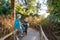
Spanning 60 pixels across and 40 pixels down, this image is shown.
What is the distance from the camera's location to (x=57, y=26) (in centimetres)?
1659

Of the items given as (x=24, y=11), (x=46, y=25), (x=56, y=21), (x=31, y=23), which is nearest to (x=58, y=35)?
(x=56, y=21)

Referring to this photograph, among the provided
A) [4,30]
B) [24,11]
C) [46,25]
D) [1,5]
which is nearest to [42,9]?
[24,11]

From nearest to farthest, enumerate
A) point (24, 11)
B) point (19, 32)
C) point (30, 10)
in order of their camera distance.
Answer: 1. point (19, 32)
2. point (24, 11)
3. point (30, 10)

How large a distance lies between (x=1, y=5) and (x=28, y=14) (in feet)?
32.3

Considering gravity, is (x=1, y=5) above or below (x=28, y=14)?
above

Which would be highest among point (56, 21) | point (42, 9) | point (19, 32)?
point (19, 32)

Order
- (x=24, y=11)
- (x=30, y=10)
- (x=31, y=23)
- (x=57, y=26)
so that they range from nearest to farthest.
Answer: (x=57, y=26) < (x=31, y=23) < (x=24, y=11) < (x=30, y=10)

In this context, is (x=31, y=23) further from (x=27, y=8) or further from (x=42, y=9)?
(x=42, y=9)

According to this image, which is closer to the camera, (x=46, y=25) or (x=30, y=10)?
(x=46, y=25)

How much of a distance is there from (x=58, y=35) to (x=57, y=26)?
4.76 feet

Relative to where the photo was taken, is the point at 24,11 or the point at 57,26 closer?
the point at 57,26

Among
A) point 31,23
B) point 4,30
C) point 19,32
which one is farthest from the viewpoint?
point 31,23

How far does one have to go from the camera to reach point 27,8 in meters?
27.9

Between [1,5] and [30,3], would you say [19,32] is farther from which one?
[30,3]
